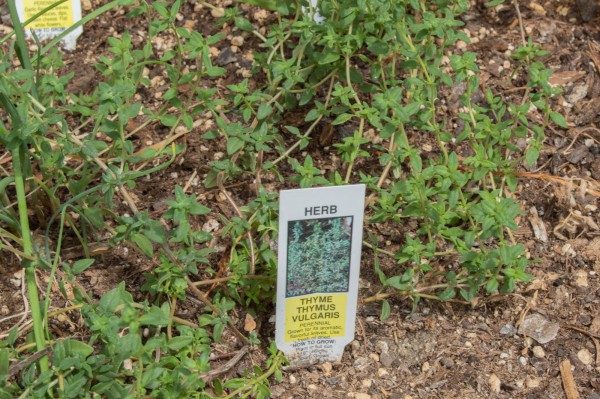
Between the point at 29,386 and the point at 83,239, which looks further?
the point at 83,239

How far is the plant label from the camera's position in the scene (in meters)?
1.59

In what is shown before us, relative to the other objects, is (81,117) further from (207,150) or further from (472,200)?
(472,200)

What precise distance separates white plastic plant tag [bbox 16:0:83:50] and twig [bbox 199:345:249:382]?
3.71 feet

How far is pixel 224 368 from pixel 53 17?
48.5 inches

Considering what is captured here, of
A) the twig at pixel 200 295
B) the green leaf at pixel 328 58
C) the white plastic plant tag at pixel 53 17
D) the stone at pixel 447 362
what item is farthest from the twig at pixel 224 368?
the white plastic plant tag at pixel 53 17

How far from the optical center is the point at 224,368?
174 cm

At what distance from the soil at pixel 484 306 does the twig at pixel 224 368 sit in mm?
29

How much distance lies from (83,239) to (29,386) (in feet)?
1.68

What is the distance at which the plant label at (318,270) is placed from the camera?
5.21 ft

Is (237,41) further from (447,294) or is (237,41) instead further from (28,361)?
(28,361)

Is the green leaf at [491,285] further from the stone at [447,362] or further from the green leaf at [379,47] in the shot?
the green leaf at [379,47]

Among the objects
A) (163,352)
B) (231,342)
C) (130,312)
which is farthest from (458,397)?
(130,312)

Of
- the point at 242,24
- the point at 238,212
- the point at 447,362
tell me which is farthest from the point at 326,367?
the point at 242,24

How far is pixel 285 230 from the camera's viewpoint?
63.2 inches
